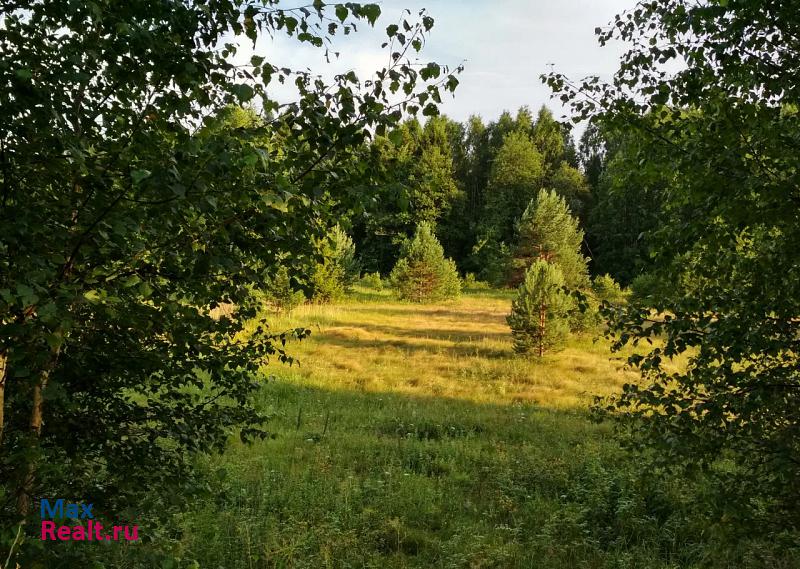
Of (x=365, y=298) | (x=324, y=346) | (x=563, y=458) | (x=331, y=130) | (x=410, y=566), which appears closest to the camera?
(x=331, y=130)

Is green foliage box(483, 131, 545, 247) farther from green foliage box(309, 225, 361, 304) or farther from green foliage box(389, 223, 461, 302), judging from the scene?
green foliage box(309, 225, 361, 304)

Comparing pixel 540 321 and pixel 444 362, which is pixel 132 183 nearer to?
pixel 444 362

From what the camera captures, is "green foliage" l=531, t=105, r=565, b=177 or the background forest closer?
the background forest

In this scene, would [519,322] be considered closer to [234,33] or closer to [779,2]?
[779,2]

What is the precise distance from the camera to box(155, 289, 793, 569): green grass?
521 cm

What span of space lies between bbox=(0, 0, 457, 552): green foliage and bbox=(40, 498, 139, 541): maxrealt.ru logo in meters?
0.10

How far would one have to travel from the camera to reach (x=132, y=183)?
6.48 feet

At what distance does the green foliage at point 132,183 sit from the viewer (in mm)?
1942

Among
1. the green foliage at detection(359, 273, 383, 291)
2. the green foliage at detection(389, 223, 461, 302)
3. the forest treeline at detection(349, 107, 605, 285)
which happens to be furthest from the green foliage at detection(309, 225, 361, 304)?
the forest treeline at detection(349, 107, 605, 285)

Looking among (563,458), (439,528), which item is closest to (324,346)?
(563,458)

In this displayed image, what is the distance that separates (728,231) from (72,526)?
410cm

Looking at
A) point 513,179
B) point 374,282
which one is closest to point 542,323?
point 374,282

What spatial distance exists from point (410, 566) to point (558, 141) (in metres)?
61.4

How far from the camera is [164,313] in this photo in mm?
2613
